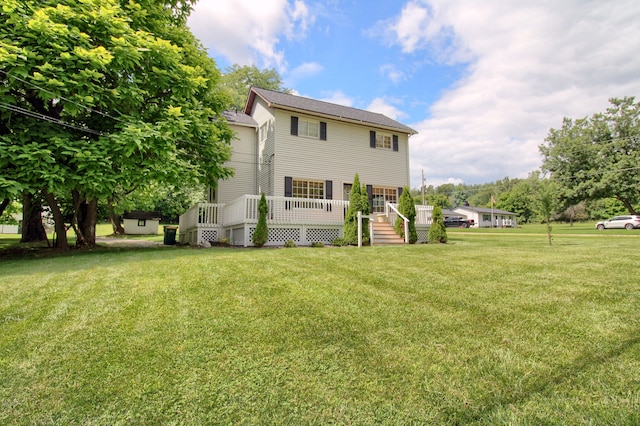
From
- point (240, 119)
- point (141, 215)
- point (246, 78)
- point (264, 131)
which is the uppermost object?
point (246, 78)

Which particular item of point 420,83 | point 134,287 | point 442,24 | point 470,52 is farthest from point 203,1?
point 134,287

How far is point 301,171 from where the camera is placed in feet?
47.0

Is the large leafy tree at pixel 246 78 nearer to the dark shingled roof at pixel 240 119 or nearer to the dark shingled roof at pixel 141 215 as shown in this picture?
the dark shingled roof at pixel 240 119

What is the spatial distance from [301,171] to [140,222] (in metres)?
27.4

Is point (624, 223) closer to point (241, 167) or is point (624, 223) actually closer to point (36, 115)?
point (241, 167)

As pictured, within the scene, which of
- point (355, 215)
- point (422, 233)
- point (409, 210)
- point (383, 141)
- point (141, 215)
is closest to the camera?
point (355, 215)

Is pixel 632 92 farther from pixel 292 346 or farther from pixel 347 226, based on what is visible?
pixel 292 346

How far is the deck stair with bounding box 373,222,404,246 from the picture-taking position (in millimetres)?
12405

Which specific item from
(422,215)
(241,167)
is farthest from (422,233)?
(241,167)

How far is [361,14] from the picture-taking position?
10.0m

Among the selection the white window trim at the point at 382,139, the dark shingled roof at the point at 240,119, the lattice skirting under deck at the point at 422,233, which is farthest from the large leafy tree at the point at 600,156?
the dark shingled roof at the point at 240,119

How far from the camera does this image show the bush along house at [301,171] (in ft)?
40.2

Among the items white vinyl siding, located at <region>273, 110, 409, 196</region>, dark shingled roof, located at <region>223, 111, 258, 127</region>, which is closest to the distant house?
white vinyl siding, located at <region>273, 110, 409, 196</region>

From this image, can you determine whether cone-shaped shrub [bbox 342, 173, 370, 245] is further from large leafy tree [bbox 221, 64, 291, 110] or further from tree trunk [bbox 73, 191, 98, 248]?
large leafy tree [bbox 221, 64, 291, 110]
